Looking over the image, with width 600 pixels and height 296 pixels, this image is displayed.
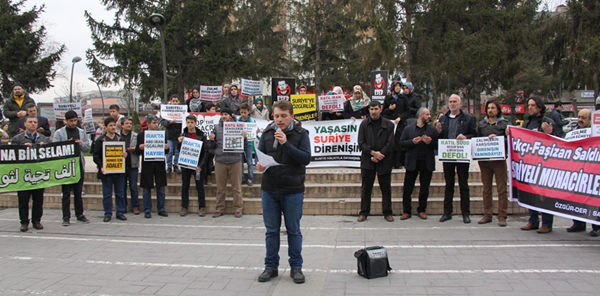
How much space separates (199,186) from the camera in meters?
9.19

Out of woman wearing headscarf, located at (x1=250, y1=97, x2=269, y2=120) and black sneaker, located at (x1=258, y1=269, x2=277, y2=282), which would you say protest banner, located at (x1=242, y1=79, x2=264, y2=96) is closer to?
woman wearing headscarf, located at (x1=250, y1=97, x2=269, y2=120)

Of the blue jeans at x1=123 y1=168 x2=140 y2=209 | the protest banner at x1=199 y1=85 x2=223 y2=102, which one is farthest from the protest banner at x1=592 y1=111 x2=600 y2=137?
the protest banner at x1=199 y1=85 x2=223 y2=102

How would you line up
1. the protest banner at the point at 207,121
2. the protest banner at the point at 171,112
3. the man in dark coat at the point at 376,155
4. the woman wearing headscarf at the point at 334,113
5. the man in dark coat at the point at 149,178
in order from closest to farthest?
the man in dark coat at the point at 376,155, the man in dark coat at the point at 149,178, the protest banner at the point at 171,112, the protest banner at the point at 207,121, the woman wearing headscarf at the point at 334,113

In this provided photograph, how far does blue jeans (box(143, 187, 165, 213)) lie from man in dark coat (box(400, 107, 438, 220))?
484 centimetres

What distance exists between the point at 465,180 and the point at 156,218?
19.8ft

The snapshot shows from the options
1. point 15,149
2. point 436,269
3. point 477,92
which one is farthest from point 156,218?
point 477,92

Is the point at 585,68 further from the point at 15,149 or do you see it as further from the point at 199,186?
the point at 15,149

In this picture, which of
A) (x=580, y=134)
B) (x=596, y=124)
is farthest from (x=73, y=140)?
(x=596, y=124)

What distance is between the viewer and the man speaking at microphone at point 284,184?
5.12 metres

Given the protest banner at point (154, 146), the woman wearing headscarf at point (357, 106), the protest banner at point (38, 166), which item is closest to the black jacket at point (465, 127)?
the woman wearing headscarf at point (357, 106)

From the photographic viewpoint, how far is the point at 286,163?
5129 millimetres

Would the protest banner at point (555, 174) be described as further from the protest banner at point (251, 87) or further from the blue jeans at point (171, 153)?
the protest banner at point (251, 87)

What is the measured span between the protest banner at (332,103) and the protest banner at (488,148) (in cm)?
429

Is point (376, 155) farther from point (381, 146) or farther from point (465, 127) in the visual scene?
point (465, 127)
